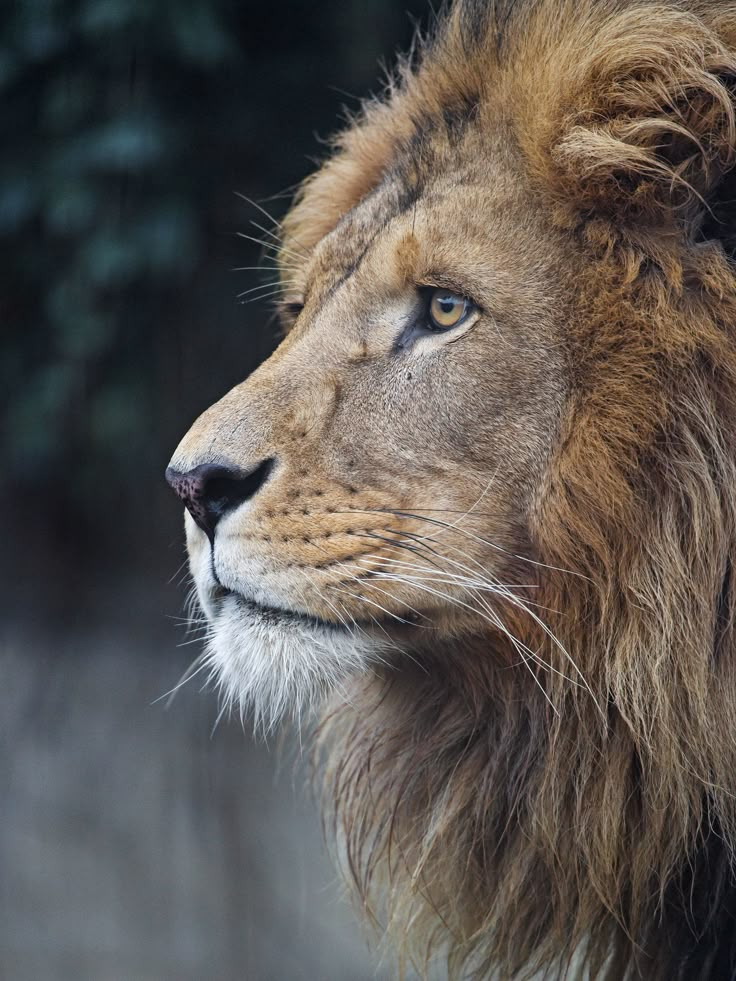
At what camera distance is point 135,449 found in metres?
2.49

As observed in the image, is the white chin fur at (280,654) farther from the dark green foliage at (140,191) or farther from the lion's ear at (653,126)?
the dark green foliage at (140,191)

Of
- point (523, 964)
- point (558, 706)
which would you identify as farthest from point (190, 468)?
point (523, 964)

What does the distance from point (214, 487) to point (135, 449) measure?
141cm

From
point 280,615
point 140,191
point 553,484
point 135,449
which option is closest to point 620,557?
point 553,484

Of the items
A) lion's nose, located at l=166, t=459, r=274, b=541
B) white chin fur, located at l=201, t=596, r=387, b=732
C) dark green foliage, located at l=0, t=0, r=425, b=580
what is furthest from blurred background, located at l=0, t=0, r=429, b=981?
lion's nose, located at l=166, t=459, r=274, b=541

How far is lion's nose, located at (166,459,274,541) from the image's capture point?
111 cm

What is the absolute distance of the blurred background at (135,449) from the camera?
210cm

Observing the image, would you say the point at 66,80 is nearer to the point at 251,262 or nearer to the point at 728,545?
the point at 251,262

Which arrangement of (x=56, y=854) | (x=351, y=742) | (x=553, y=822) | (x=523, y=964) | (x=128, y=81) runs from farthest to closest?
(x=56, y=854), (x=128, y=81), (x=351, y=742), (x=523, y=964), (x=553, y=822)

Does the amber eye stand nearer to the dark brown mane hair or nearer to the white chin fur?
the dark brown mane hair

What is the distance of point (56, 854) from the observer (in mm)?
2652

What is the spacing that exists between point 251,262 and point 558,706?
1.50 meters

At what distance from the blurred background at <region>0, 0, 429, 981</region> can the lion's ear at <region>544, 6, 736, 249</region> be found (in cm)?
91

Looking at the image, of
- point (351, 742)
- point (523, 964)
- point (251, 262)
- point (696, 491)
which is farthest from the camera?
point (251, 262)
